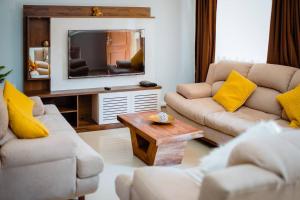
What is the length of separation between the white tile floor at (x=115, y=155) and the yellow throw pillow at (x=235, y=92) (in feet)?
1.88

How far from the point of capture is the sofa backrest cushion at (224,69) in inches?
203

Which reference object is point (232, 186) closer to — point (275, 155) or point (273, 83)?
point (275, 155)

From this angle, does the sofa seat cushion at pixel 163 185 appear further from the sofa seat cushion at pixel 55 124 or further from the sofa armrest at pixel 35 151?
the sofa seat cushion at pixel 55 124

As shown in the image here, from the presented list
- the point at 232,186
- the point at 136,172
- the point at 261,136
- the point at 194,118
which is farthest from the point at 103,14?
the point at 232,186

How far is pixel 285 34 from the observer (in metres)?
4.89

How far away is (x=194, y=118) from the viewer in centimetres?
482

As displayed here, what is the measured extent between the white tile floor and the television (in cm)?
89

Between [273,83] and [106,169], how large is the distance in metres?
2.09

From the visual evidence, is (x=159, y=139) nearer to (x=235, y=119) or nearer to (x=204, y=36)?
(x=235, y=119)

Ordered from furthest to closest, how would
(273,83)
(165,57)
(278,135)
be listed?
1. (165,57)
2. (273,83)
3. (278,135)

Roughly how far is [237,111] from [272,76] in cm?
55

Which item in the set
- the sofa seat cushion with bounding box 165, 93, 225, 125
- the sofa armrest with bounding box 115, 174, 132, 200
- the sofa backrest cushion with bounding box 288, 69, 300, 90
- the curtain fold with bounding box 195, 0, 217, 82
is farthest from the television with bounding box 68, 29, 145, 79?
the sofa armrest with bounding box 115, 174, 132, 200

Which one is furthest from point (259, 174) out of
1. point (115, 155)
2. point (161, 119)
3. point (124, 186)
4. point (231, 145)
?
point (115, 155)

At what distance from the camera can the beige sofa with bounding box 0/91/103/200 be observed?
2895 millimetres
